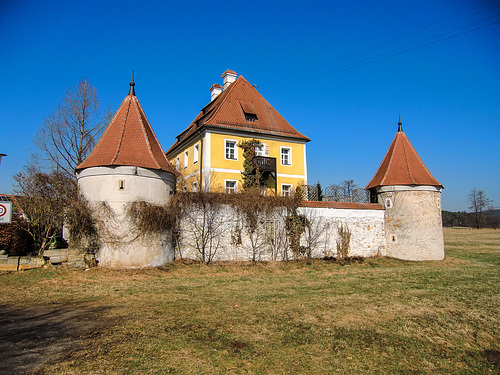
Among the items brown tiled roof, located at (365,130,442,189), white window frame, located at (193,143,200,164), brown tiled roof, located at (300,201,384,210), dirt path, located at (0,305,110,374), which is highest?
white window frame, located at (193,143,200,164)

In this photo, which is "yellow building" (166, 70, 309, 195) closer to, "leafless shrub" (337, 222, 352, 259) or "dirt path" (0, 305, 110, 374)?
"leafless shrub" (337, 222, 352, 259)

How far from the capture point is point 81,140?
24672mm

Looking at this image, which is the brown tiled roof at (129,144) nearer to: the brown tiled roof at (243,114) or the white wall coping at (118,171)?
the white wall coping at (118,171)

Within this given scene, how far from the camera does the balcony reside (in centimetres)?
2241

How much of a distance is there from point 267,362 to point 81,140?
2367cm

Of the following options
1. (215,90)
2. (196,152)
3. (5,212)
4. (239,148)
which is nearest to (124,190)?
(5,212)

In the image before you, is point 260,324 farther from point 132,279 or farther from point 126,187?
point 126,187

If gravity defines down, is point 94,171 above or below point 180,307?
above

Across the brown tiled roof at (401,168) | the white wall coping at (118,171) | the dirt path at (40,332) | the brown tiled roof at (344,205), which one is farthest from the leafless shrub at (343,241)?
the dirt path at (40,332)

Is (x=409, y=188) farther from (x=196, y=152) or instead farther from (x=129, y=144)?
(x=129, y=144)

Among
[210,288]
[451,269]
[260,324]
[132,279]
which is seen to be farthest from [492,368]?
[451,269]

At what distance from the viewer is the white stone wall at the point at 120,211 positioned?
14391mm

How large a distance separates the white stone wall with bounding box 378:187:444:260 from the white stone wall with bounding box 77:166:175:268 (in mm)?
14337

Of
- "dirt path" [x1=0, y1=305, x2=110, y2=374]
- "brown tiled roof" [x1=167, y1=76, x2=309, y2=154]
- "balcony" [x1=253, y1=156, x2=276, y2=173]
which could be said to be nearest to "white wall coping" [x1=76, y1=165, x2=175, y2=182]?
"dirt path" [x1=0, y1=305, x2=110, y2=374]
